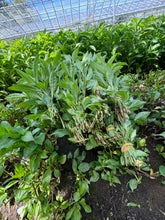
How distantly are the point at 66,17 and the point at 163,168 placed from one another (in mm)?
18482

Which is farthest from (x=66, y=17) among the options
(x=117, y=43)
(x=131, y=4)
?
(x=117, y=43)

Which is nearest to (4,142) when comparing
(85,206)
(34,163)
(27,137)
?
(27,137)

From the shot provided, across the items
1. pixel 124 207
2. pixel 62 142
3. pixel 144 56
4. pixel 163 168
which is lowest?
pixel 124 207

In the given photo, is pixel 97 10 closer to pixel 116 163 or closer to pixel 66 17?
pixel 66 17

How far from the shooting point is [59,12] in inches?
539

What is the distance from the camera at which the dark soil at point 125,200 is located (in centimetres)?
96

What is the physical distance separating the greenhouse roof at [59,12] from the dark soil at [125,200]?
48.0 feet

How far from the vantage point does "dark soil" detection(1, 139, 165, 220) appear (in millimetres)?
956

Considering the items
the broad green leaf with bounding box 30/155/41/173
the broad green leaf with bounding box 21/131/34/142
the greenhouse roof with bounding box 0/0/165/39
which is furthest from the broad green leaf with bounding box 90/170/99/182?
the greenhouse roof with bounding box 0/0/165/39

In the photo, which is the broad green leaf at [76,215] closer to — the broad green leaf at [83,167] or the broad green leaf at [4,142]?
the broad green leaf at [83,167]

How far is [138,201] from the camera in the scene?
1.00 metres

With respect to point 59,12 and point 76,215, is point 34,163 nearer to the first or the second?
point 76,215

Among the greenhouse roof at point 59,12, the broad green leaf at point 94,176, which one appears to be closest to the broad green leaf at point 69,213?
the broad green leaf at point 94,176

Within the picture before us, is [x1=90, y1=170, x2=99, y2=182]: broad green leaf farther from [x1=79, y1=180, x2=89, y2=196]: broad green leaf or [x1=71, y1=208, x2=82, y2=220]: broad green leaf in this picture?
[x1=71, y1=208, x2=82, y2=220]: broad green leaf
